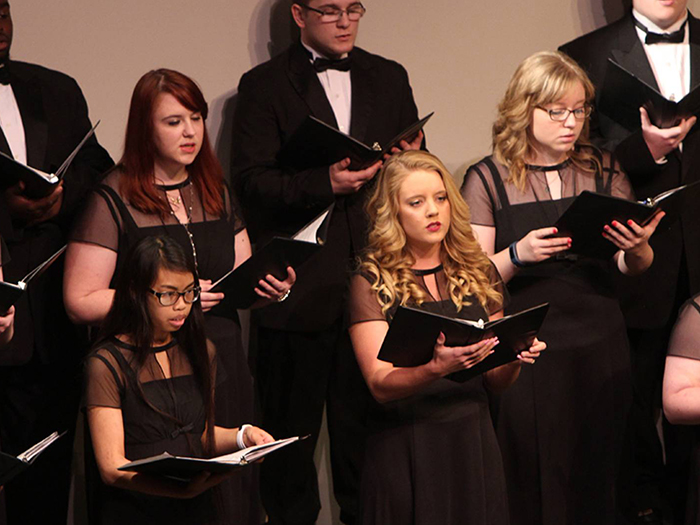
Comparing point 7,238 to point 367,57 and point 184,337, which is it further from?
point 367,57

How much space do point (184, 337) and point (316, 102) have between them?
139 cm

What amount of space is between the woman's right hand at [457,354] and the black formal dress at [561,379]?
0.78 m

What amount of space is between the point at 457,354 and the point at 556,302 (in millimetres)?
943

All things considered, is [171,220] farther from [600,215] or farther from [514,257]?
[600,215]

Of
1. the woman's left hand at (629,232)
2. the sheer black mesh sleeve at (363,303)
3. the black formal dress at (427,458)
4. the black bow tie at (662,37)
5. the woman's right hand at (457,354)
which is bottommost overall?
the black formal dress at (427,458)

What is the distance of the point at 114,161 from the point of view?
14.9 feet

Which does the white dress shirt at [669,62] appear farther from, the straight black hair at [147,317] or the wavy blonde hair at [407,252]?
the straight black hair at [147,317]

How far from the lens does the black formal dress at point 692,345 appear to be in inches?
129

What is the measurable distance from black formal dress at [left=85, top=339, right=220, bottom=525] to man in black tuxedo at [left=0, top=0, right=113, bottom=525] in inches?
30.5

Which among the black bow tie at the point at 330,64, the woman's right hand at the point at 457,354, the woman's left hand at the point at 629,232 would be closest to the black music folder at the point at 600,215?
the woman's left hand at the point at 629,232

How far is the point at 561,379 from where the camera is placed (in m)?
3.92

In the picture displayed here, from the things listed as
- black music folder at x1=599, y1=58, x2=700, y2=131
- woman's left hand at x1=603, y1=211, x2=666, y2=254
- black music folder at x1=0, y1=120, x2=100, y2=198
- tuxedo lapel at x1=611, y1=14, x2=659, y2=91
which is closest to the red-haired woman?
black music folder at x1=0, y1=120, x2=100, y2=198

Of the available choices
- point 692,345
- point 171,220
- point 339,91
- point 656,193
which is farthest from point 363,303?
point 656,193

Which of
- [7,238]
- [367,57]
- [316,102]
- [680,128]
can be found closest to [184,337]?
[7,238]
